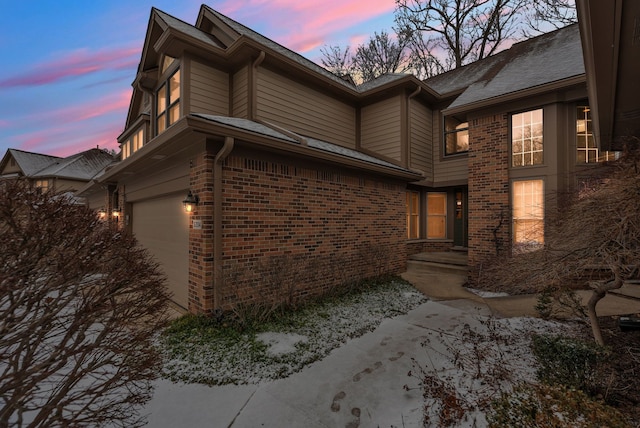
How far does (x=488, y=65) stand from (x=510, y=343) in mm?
11532

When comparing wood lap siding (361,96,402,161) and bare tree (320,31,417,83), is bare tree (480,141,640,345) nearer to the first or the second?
wood lap siding (361,96,402,161)

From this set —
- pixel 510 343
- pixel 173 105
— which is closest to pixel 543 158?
pixel 510 343

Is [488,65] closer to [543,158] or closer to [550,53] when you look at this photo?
[550,53]

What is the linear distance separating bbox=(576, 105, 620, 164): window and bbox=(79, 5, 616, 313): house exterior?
34mm

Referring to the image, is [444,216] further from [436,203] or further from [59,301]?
[59,301]

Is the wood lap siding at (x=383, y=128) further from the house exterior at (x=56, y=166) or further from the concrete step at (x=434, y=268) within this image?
the house exterior at (x=56, y=166)

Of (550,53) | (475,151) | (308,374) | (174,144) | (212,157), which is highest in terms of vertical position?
(550,53)

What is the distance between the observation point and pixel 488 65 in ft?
37.3

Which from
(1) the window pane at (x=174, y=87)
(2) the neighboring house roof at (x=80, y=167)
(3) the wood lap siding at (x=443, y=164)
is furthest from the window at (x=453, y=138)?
(2) the neighboring house roof at (x=80, y=167)

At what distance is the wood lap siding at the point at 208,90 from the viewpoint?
24.0ft

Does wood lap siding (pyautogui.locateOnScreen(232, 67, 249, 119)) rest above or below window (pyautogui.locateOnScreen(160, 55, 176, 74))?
below

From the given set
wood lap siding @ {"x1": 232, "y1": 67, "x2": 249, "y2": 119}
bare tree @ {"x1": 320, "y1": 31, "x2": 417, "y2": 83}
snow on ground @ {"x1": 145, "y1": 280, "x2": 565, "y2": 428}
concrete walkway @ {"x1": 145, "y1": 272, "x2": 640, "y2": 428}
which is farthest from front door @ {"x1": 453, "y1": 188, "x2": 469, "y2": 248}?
bare tree @ {"x1": 320, "y1": 31, "x2": 417, "y2": 83}

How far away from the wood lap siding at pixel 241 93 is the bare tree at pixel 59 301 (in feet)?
19.6

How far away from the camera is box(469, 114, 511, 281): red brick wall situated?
25.9 ft
